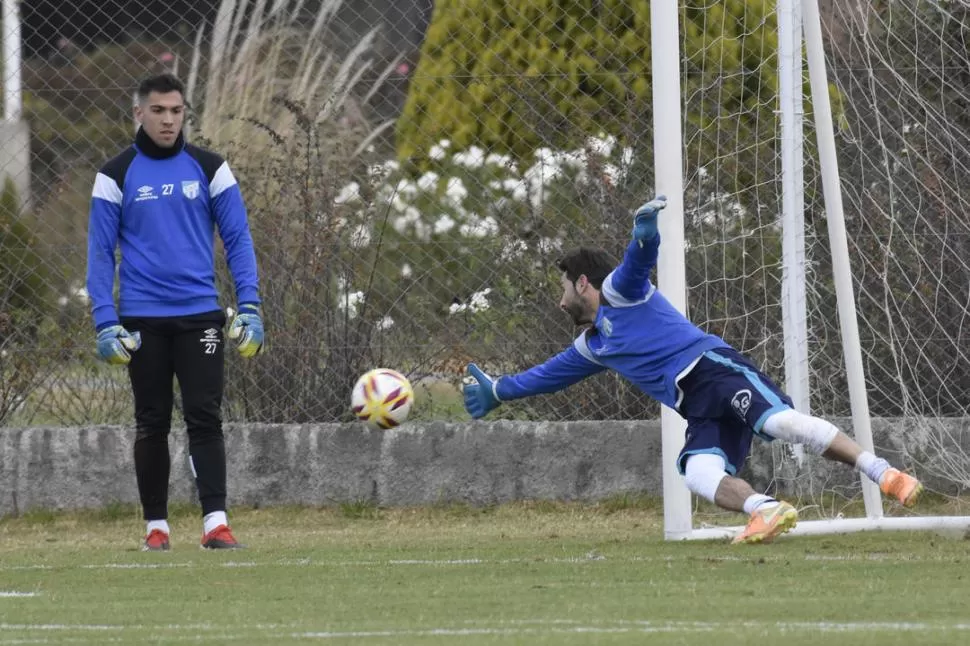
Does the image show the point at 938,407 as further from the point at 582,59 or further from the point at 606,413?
the point at 582,59

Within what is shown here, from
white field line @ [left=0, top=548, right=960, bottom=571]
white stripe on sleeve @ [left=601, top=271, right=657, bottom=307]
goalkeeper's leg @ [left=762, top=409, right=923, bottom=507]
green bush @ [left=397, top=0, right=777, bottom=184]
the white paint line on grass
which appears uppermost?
green bush @ [left=397, top=0, right=777, bottom=184]

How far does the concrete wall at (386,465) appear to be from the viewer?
963 centimetres

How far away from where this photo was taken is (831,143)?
8.28 meters

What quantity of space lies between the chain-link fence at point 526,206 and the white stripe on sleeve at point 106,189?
183cm

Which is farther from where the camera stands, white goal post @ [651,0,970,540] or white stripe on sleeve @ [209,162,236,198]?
white stripe on sleeve @ [209,162,236,198]

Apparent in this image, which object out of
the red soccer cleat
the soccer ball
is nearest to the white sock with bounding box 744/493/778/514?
the soccer ball

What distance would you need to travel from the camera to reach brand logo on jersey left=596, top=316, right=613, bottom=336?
771cm

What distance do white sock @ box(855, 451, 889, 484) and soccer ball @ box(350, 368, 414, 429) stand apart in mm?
1955

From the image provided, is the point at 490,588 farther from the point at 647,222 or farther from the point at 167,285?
the point at 167,285

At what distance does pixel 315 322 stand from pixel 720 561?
3.59 metres

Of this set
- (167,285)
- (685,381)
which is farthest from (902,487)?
(167,285)

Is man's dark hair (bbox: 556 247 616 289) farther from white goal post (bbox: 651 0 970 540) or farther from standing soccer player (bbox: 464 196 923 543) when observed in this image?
white goal post (bbox: 651 0 970 540)

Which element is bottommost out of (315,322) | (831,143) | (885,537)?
(885,537)

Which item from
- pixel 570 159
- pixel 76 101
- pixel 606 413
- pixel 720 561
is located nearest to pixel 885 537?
pixel 720 561
